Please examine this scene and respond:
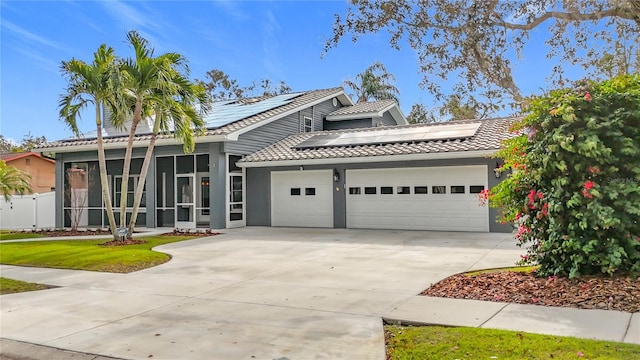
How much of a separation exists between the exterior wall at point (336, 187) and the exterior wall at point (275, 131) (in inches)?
43.8

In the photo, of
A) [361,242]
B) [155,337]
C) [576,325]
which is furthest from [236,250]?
[576,325]

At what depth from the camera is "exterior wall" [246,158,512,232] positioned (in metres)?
15.2

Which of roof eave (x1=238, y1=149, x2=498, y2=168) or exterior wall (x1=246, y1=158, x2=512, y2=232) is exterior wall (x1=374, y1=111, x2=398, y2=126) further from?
roof eave (x1=238, y1=149, x2=498, y2=168)

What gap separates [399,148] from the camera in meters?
16.6

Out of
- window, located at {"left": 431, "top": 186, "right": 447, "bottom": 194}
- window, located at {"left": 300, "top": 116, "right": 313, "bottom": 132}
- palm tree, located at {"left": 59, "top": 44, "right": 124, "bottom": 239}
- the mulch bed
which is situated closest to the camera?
the mulch bed

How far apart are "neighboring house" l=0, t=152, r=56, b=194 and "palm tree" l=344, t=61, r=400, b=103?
23.1m

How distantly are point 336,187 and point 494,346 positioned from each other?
1347 centimetres

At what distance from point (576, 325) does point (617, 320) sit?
510 mm

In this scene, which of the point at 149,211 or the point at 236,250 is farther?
the point at 149,211

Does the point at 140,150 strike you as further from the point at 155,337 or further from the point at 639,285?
the point at 639,285

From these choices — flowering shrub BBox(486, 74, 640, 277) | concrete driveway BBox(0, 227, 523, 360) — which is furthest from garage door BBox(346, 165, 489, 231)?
flowering shrub BBox(486, 74, 640, 277)

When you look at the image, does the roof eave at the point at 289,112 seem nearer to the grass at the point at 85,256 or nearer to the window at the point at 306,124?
the window at the point at 306,124

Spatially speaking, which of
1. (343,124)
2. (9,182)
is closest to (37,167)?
(9,182)

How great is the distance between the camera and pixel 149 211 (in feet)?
65.6
